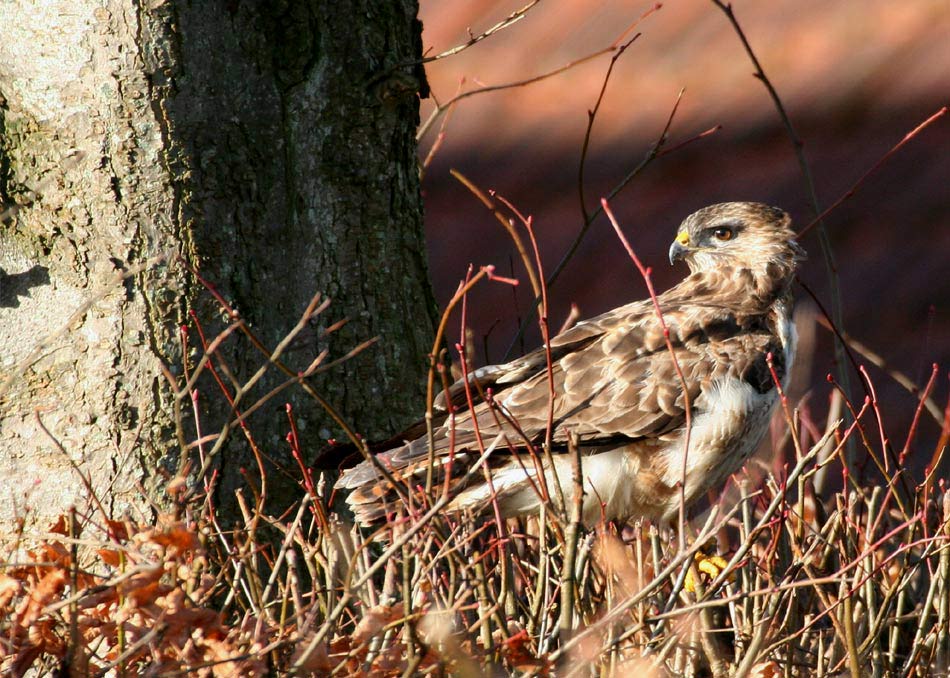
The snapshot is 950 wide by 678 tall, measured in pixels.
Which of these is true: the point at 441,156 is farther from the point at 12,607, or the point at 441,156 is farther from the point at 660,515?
the point at 12,607

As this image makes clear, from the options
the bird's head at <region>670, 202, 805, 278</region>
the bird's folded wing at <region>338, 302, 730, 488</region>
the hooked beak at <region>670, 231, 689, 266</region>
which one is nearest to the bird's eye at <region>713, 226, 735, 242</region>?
the bird's head at <region>670, 202, 805, 278</region>

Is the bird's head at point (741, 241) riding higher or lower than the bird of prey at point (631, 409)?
higher

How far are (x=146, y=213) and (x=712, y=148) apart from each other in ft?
18.7

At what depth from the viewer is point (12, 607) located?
2682 mm

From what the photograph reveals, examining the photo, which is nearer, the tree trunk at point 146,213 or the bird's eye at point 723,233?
the tree trunk at point 146,213

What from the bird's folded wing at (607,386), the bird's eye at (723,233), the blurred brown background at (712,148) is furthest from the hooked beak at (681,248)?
the blurred brown background at (712,148)

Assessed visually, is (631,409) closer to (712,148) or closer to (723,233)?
(723,233)

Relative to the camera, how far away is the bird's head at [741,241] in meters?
4.97

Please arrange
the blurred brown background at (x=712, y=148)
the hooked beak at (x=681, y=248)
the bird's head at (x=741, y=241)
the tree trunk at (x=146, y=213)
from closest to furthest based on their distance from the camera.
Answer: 1. the tree trunk at (x=146, y=213)
2. the bird's head at (x=741, y=241)
3. the hooked beak at (x=681, y=248)
4. the blurred brown background at (x=712, y=148)

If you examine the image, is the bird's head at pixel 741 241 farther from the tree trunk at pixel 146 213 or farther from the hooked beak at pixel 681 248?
the tree trunk at pixel 146 213

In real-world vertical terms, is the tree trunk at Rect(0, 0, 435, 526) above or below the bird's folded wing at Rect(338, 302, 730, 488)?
above

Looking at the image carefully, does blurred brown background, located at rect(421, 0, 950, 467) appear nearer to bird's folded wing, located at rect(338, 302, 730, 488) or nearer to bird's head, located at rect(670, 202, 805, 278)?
bird's head, located at rect(670, 202, 805, 278)

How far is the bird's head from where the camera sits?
4.97m

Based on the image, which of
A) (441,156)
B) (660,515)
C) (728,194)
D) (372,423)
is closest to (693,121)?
(728,194)
